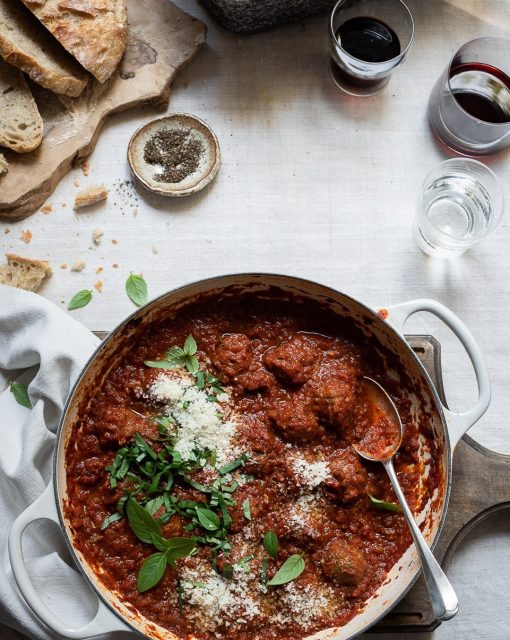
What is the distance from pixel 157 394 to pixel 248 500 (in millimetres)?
537

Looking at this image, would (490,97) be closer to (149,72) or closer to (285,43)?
(285,43)

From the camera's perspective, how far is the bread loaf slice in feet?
10.5

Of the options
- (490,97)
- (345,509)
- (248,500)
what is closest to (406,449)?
(345,509)

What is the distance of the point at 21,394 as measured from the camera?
312 cm

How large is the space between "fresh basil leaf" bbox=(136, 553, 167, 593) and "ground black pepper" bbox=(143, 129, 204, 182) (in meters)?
1.60

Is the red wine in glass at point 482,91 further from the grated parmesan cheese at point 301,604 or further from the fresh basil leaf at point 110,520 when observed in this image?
the fresh basil leaf at point 110,520

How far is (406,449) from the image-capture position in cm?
303

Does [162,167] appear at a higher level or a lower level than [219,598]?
higher

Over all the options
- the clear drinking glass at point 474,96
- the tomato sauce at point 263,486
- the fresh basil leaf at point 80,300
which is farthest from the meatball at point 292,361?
the clear drinking glass at point 474,96

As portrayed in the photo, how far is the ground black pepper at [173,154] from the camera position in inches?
132

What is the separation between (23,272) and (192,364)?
2.87 ft

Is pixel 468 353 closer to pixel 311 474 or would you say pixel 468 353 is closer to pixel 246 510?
pixel 311 474

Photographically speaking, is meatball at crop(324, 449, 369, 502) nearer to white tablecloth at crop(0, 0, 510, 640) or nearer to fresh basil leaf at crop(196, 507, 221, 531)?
fresh basil leaf at crop(196, 507, 221, 531)

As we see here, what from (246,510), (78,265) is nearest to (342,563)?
(246,510)
